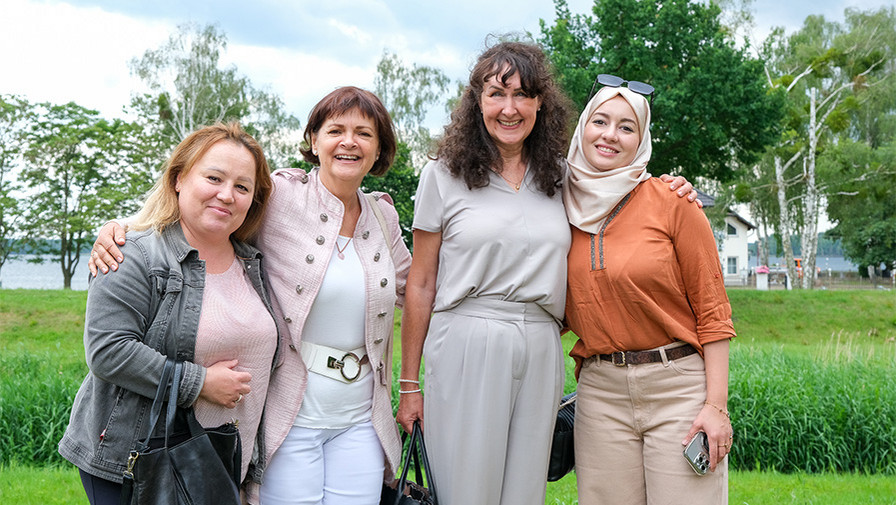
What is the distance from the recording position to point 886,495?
5.11 m

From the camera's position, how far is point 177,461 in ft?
7.82

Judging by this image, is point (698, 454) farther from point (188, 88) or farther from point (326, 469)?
point (188, 88)

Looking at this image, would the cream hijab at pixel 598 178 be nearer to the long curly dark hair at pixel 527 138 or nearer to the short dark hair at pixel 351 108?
the long curly dark hair at pixel 527 138

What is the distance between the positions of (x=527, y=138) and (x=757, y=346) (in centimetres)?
934

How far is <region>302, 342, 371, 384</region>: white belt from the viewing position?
2951mm

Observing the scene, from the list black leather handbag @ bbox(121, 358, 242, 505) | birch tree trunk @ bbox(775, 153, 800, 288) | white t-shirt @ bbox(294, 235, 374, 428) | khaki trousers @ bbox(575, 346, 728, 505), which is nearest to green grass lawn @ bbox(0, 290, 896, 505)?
khaki trousers @ bbox(575, 346, 728, 505)

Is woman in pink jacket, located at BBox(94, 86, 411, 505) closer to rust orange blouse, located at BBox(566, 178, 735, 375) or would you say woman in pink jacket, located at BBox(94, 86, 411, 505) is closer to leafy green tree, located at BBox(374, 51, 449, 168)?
rust orange blouse, located at BBox(566, 178, 735, 375)

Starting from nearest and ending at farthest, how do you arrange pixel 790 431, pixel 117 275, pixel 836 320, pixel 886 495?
1. pixel 117 275
2. pixel 886 495
3. pixel 790 431
4. pixel 836 320

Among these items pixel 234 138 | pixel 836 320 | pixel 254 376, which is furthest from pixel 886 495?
pixel 836 320

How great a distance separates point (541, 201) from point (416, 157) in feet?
100

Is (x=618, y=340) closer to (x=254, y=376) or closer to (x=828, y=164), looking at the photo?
(x=254, y=376)

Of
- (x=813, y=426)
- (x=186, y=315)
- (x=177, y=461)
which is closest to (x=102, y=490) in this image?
(x=177, y=461)

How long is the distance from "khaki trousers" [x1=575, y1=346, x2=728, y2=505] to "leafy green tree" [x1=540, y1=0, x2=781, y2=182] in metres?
17.4

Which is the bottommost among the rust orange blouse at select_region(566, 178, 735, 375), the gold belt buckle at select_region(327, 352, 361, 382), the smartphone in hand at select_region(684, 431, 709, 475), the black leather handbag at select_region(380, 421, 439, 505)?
the black leather handbag at select_region(380, 421, 439, 505)
